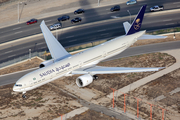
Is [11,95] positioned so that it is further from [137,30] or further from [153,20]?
[153,20]

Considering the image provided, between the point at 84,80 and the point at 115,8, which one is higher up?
the point at 115,8

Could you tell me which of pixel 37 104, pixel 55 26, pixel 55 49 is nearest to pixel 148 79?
pixel 55 49

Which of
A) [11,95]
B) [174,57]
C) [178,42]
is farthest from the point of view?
[178,42]

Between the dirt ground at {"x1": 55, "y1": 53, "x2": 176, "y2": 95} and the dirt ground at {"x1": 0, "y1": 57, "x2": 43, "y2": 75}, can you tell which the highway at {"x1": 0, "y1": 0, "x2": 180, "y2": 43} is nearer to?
the dirt ground at {"x1": 0, "y1": 57, "x2": 43, "y2": 75}

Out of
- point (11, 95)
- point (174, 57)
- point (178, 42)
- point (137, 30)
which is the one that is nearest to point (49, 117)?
point (11, 95)

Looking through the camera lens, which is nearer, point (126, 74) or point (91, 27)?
point (126, 74)

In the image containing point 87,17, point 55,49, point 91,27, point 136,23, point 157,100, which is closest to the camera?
point 157,100

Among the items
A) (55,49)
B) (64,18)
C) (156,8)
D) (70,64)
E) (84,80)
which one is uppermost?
(64,18)

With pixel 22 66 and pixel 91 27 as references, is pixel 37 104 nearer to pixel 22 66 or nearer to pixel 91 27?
pixel 22 66
